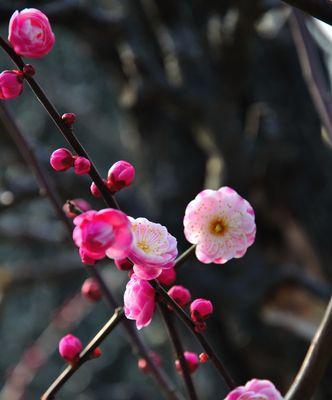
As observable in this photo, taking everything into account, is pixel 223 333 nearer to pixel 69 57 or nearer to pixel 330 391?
pixel 330 391

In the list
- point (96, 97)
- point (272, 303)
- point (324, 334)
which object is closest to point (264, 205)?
point (272, 303)

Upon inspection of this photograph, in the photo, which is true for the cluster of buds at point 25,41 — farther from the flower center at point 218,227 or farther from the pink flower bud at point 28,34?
the flower center at point 218,227

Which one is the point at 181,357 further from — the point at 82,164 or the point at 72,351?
the point at 82,164

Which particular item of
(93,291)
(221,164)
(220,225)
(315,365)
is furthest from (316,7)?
(221,164)

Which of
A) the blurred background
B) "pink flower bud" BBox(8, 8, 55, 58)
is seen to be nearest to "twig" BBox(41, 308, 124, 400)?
"pink flower bud" BBox(8, 8, 55, 58)

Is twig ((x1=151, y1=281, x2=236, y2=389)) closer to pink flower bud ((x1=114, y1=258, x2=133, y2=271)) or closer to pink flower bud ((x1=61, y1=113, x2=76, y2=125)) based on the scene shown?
pink flower bud ((x1=114, y1=258, x2=133, y2=271))
